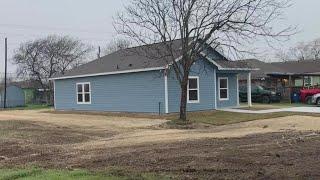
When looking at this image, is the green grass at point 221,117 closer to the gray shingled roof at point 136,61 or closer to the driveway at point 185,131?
the driveway at point 185,131

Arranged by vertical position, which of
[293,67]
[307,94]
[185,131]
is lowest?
[185,131]

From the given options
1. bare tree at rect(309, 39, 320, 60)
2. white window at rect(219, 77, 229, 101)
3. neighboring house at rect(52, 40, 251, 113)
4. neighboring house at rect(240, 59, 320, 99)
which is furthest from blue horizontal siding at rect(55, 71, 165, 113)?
bare tree at rect(309, 39, 320, 60)

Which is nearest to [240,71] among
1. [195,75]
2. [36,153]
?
[195,75]

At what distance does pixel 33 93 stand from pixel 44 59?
9.61 meters

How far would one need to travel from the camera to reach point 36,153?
16.1 metres

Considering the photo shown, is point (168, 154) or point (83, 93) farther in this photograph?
point (83, 93)

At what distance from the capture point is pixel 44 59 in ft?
244

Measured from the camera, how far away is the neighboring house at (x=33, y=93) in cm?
7943

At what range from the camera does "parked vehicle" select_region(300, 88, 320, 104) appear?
154 feet

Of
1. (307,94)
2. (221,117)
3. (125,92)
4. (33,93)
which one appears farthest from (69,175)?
(33,93)

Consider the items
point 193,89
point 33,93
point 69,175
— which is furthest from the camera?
point 33,93

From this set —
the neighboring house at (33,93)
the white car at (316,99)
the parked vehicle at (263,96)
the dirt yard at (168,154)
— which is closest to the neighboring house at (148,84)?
the white car at (316,99)

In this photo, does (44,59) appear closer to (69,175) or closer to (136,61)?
(136,61)

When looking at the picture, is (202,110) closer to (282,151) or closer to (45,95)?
(282,151)
